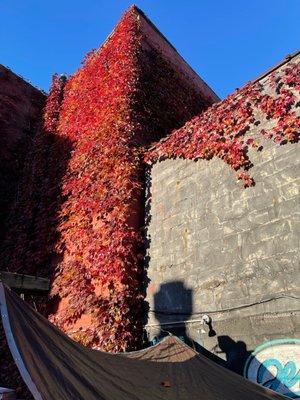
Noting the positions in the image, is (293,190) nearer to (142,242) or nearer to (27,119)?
(142,242)

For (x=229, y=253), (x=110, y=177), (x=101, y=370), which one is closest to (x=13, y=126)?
(x=110, y=177)

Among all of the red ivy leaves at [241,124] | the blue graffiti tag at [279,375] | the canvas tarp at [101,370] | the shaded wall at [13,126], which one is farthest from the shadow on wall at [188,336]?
the shaded wall at [13,126]

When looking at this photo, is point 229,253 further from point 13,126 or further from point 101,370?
point 13,126

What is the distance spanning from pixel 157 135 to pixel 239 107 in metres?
3.30

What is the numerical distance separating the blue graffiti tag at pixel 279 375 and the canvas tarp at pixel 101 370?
0.37 meters

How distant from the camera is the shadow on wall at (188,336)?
15.5ft

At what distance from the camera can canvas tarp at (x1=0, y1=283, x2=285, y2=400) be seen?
310 centimetres

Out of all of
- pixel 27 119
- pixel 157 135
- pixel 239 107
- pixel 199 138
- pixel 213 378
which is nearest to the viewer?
pixel 213 378

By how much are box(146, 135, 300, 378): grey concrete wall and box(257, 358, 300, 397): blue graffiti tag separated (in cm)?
29

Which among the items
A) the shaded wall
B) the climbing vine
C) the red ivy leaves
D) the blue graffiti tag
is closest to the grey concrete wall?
the red ivy leaves

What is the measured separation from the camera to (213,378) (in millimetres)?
4367

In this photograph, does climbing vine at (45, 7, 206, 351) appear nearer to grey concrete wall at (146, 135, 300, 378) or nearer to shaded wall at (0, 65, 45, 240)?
grey concrete wall at (146, 135, 300, 378)

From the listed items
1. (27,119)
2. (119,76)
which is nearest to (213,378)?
(119,76)

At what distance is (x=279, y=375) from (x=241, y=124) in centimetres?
374
